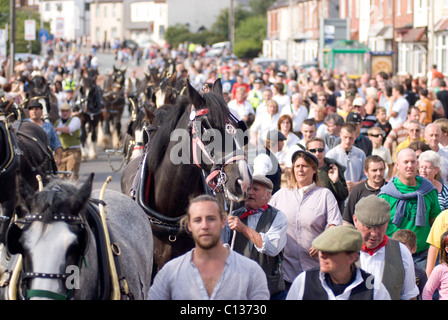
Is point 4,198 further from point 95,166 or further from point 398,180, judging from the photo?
point 95,166

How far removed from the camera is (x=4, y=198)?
9.65 m

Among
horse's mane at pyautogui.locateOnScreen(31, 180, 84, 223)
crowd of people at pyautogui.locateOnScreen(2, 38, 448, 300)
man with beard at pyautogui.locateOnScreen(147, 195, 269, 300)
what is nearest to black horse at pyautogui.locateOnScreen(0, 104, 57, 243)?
crowd of people at pyautogui.locateOnScreen(2, 38, 448, 300)

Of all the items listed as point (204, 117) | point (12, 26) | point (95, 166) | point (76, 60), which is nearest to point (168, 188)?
point (204, 117)

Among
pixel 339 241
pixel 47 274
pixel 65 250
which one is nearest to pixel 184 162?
pixel 339 241

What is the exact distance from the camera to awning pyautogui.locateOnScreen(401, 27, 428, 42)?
43438 millimetres

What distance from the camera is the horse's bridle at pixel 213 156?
20.5 feet

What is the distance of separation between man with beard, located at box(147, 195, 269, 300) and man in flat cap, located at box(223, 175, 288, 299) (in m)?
1.54

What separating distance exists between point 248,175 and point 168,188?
0.94 m

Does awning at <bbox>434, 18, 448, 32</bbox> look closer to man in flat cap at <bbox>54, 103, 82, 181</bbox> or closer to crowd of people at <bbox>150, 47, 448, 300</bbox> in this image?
man in flat cap at <bbox>54, 103, 82, 181</bbox>

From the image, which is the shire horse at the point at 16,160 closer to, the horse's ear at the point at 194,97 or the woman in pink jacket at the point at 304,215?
the horse's ear at the point at 194,97

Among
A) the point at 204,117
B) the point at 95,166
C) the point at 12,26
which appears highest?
the point at 12,26

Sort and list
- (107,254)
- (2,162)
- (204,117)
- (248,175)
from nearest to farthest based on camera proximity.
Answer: (107,254), (248,175), (204,117), (2,162)

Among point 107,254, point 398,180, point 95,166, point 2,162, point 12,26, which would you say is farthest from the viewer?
point 12,26

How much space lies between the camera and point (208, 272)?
442cm
